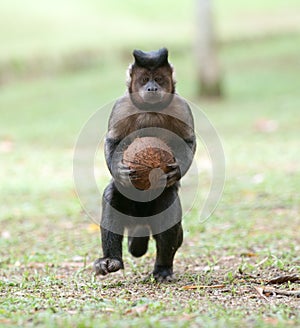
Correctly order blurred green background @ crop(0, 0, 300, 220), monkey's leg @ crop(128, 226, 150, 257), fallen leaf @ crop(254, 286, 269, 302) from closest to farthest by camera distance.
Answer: fallen leaf @ crop(254, 286, 269, 302)
monkey's leg @ crop(128, 226, 150, 257)
blurred green background @ crop(0, 0, 300, 220)

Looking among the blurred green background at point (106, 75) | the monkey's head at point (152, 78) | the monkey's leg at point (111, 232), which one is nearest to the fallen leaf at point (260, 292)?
the monkey's leg at point (111, 232)

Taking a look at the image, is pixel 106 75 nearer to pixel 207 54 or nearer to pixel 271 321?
pixel 207 54

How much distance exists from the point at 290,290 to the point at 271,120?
1069cm

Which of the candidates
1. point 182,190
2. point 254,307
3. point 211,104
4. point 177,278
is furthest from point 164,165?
point 211,104

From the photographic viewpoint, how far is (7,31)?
27.5 meters

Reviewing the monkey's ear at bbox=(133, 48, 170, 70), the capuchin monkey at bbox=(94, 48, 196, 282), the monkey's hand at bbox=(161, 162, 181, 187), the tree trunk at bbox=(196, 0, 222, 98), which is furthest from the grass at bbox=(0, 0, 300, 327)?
the monkey's ear at bbox=(133, 48, 170, 70)

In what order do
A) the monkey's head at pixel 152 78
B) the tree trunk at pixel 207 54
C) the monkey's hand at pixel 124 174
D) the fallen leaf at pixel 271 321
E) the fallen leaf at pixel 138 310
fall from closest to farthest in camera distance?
the fallen leaf at pixel 271 321, the fallen leaf at pixel 138 310, the monkey's hand at pixel 124 174, the monkey's head at pixel 152 78, the tree trunk at pixel 207 54

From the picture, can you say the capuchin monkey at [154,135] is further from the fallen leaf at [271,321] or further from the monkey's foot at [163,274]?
the fallen leaf at [271,321]

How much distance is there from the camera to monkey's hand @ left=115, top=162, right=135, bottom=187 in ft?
18.0

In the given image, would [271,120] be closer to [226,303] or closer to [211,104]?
[211,104]

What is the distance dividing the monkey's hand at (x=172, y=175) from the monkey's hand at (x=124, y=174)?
0.22m

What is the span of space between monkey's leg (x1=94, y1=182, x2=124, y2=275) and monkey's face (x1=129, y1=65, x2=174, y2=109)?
2.18ft

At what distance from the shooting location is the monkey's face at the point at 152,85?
573 cm

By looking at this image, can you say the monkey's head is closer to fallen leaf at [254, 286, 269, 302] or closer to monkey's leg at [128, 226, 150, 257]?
monkey's leg at [128, 226, 150, 257]
